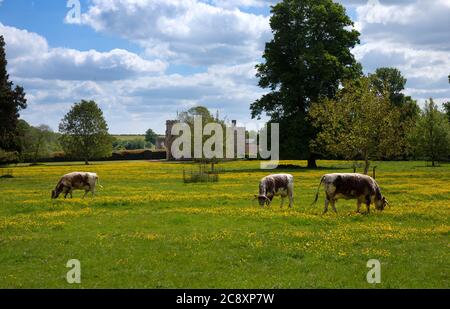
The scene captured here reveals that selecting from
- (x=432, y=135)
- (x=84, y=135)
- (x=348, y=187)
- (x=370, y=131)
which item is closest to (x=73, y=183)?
(x=348, y=187)

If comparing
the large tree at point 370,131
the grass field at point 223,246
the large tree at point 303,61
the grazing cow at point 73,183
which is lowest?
the grass field at point 223,246

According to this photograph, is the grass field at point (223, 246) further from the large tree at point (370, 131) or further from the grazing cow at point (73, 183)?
the large tree at point (370, 131)

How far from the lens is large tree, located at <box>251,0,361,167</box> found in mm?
73625

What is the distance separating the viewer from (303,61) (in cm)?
7488

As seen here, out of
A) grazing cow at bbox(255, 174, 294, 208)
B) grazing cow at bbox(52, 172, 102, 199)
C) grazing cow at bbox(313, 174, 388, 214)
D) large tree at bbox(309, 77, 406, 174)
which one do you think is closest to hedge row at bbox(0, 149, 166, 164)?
large tree at bbox(309, 77, 406, 174)

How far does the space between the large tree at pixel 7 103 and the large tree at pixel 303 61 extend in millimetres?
33073

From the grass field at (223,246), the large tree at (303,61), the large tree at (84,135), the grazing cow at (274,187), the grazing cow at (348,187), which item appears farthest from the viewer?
the large tree at (84,135)

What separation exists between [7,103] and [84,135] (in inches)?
2199

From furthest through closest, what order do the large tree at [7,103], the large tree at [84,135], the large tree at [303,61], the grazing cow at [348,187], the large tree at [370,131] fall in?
the large tree at [84,135], the large tree at [303,61], the large tree at [7,103], the large tree at [370,131], the grazing cow at [348,187]

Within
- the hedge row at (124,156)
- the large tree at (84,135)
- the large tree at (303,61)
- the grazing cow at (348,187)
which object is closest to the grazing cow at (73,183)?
the grazing cow at (348,187)

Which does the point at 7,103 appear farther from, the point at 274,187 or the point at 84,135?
the point at 84,135

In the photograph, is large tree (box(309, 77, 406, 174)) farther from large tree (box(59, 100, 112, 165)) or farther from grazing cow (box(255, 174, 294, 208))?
large tree (box(59, 100, 112, 165))

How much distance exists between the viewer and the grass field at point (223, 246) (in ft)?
45.0
